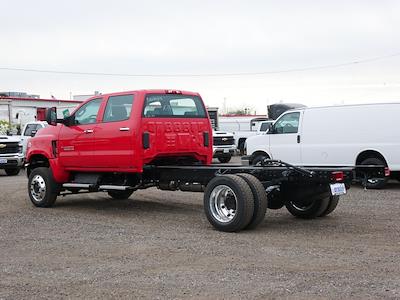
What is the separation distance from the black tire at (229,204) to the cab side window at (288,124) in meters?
7.15

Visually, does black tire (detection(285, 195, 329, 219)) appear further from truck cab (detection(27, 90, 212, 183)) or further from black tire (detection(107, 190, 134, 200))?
black tire (detection(107, 190, 134, 200))

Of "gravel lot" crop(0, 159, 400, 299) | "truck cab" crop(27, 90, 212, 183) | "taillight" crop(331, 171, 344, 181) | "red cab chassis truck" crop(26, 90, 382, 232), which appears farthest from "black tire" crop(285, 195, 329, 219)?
"truck cab" crop(27, 90, 212, 183)

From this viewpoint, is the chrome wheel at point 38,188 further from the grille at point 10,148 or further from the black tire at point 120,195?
the grille at point 10,148

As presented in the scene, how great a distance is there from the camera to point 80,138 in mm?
10633

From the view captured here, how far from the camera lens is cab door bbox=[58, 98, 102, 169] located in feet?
34.4

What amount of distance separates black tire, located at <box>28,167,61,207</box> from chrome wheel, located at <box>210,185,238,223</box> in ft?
12.8

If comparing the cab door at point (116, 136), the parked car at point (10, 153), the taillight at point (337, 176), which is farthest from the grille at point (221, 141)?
the taillight at point (337, 176)

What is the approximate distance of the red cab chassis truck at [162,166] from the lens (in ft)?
27.7

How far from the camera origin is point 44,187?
11289 millimetres

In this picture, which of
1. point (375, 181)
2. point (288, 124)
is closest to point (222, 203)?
point (375, 181)

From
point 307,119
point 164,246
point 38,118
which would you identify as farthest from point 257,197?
point 38,118

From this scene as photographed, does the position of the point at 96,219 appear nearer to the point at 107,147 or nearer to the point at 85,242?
the point at 107,147

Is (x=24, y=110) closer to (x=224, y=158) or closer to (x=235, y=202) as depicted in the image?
(x=224, y=158)

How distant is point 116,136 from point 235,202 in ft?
8.55
